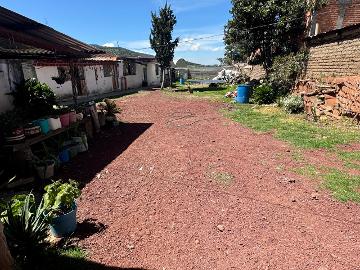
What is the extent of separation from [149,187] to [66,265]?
2401 millimetres

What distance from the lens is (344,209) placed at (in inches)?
185

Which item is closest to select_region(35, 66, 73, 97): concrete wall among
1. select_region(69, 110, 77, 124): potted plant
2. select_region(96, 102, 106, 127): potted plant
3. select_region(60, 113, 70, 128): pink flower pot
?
select_region(96, 102, 106, 127): potted plant

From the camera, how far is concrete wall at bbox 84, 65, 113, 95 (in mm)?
21828

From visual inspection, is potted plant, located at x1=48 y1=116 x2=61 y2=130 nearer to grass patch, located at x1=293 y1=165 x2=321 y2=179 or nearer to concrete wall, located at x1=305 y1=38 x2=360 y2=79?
grass patch, located at x1=293 y1=165 x2=321 y2=179

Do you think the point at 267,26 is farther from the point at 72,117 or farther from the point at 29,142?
the point at 29,142

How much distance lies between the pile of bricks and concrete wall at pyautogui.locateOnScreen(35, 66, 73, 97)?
14.4 meters

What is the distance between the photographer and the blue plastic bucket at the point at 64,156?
7.24 meters

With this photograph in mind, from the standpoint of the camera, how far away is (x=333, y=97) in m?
11.1

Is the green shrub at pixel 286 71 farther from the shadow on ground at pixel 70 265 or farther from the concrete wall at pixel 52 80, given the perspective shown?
the shadow on ground at pixel 70 265

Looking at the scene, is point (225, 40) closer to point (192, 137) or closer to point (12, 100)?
point (192, 137)

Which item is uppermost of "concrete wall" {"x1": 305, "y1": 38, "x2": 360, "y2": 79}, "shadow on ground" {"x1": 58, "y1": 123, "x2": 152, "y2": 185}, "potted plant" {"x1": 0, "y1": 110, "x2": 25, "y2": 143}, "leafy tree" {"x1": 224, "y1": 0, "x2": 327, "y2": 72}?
"leafy tree" {"x1": 224, "y1": 0, "x2": 327, "y2": 72}

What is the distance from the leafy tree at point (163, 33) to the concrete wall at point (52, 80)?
10345 mm

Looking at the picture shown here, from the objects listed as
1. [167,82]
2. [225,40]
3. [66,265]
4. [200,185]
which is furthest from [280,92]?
[167,82]

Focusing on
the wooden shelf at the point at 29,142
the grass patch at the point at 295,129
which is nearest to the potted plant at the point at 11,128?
the wooden shelf at the point at 29,142
